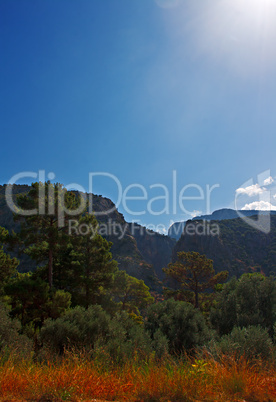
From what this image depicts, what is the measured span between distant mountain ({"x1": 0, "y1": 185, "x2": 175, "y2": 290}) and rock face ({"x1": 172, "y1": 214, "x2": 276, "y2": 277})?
15.4 m

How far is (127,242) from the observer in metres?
87.2

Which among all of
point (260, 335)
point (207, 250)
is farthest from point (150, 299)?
point (207, 250)

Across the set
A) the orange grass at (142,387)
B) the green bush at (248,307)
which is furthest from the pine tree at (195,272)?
the orange grass at (142,387)

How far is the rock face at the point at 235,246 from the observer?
69.8 meters

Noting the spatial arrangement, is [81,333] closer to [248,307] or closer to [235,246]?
[248,307]

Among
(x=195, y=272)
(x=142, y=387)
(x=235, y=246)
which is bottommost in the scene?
(x=235, y=246)

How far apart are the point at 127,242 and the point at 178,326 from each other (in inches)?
3025

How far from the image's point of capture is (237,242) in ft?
273

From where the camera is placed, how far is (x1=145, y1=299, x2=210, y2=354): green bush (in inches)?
406

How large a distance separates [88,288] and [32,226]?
7.59m

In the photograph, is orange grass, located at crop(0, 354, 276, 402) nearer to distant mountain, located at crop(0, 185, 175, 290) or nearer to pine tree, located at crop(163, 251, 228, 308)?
pine tree, located at crop(163, 251, 228, 308)

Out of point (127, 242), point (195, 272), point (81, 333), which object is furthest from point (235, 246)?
point (81, 333)

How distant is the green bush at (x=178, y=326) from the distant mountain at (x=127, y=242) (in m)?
29.7

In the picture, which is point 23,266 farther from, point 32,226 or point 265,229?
point 265,229
